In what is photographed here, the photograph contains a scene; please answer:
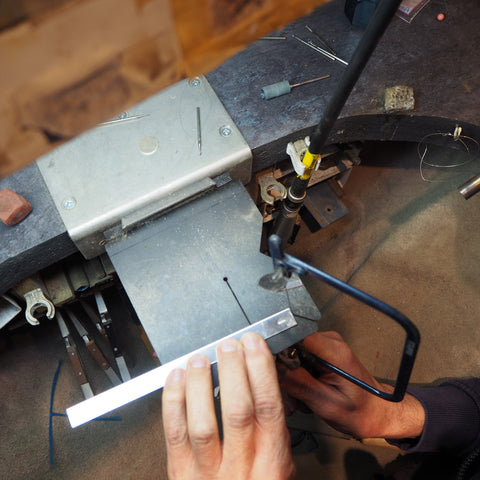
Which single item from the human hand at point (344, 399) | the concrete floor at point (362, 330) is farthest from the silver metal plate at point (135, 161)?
the concrete floor at point (362, 330)

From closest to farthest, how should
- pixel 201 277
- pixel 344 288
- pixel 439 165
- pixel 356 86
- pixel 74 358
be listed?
pixel 344 288, pixel 201 277, pixel 356 86, pixel 74 358, pixel 439 165

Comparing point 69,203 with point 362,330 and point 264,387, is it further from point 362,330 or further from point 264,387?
point 362,330

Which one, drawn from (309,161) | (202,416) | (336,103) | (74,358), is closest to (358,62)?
(336,103)

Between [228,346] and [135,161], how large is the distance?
19.9 inches

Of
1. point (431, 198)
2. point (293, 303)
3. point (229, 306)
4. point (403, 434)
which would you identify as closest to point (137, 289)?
point (229, 306)

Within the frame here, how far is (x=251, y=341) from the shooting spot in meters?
0.79

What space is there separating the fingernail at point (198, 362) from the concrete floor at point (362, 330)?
96 cm

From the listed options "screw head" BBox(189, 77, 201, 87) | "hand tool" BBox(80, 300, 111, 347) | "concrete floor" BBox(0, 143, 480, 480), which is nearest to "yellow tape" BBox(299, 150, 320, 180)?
"screw head" BBox(189, 77, 201, 87)

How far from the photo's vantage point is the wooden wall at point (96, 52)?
0.24m

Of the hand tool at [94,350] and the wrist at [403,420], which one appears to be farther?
the hand tool at [94,350]

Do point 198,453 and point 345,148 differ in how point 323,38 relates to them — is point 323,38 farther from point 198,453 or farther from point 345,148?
point 198,453

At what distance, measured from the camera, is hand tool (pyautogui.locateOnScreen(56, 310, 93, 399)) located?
5.25 ft

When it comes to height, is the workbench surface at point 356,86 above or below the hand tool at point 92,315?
above

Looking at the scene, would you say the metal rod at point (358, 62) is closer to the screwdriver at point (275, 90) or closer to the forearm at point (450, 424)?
the screwdriver at point (275, 90)
